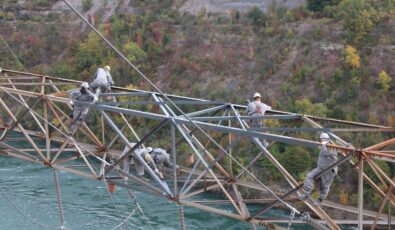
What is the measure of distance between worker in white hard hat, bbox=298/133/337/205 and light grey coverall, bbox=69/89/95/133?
6.28m

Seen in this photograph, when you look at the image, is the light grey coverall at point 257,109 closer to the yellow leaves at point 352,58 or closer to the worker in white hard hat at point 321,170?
the worker in white hard hat at point 321,170

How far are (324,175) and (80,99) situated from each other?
23.1ft

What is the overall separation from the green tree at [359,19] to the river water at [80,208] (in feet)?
46.9

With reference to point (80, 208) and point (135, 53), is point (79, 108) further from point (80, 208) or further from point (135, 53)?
point (135, 53)

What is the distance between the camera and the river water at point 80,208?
30.4 meters

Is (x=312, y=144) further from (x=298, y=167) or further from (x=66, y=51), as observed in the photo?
(x=66, y=51)

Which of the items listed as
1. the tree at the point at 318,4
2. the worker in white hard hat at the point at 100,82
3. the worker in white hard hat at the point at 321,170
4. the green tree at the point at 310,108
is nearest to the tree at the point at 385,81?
the green tree at the point at 310,108

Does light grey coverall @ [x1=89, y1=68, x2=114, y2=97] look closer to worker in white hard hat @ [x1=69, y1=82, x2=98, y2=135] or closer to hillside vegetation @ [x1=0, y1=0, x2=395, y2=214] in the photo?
worker in white hard hat @ [x1=69, y1=82, x2=98, y2=135]

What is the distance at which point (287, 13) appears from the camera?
4966 cm

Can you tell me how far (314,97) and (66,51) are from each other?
997 inches

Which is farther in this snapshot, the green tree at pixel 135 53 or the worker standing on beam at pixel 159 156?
the green tree at pixel 135 53

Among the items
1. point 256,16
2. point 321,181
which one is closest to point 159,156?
point 321,181

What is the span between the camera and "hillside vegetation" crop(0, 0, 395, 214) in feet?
128

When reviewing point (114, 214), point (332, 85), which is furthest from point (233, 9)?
point (114, 214)
